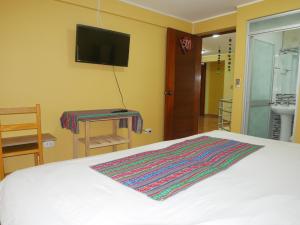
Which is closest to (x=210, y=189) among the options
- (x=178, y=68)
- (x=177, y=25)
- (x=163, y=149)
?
(x=163, y=149)

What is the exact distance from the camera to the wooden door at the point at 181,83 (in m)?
3.74

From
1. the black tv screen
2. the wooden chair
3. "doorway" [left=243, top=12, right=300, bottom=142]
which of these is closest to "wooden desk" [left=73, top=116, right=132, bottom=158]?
the wooden chair

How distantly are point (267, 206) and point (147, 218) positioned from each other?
48cm

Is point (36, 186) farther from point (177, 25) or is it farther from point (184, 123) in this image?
point (177, 25)

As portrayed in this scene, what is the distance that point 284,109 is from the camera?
3480 mm

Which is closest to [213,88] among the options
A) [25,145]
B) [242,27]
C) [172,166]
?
[242,27]

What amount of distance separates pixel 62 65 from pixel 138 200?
2343 mm

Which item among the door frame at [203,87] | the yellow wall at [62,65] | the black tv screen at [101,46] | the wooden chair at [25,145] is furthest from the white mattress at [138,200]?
the door frame at [203,87]

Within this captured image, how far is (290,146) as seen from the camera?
1824 mm

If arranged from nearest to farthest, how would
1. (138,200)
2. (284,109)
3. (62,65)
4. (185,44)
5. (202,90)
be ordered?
(138,200), (62,65), (284,109), (185,44), (202,90)

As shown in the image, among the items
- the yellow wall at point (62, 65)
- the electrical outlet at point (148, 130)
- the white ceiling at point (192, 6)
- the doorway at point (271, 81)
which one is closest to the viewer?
the yellow wall at point (62, 65)

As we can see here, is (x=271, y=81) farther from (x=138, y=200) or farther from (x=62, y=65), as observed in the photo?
(x=138, y=200)

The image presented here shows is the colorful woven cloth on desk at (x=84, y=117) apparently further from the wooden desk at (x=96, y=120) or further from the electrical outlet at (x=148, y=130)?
the electrical outlet at (x=148, y=130)

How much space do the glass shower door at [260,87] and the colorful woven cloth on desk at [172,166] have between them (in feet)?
6.50
